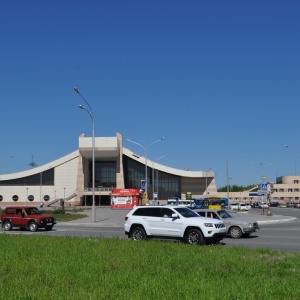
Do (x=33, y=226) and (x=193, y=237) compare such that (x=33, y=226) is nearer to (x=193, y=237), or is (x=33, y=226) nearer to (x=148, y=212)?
(x=148, y=212)

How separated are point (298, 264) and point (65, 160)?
4566 inches

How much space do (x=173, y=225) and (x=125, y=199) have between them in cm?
6725

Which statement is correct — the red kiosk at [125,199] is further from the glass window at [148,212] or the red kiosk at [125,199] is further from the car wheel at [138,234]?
the car wheel at [138,234]

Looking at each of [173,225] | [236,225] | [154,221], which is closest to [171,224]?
[173,225]

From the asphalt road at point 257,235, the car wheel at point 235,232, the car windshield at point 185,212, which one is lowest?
the asphalt road at point 257,235

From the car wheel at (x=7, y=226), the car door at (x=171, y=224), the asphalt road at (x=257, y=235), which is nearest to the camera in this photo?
the car door at (x=171, y=224)

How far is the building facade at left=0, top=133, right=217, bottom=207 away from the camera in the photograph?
392 ft

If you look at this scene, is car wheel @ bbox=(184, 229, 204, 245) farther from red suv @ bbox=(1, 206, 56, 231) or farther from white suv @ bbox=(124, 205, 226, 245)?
red suv @ bbox=(1, 206, 56, 231)

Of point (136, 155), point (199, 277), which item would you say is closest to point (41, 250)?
point (199, 277)

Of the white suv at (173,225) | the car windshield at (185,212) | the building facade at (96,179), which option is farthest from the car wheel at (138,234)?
the building facade at (96,179)

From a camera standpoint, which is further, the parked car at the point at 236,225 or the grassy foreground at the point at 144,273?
the parked car at the point at 236,225

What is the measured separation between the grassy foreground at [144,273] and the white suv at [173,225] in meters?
3.93

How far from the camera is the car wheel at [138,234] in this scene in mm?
21281

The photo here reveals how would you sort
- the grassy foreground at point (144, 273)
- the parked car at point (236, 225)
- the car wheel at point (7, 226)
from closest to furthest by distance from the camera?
the grassy foreground at point (144, 273)
the parked car at point (236, 225)
the car wheel at point (7, 226)
